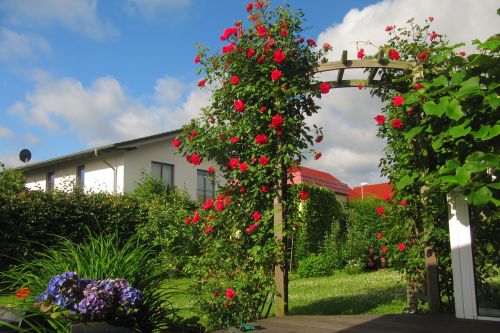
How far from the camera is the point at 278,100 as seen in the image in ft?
15.0

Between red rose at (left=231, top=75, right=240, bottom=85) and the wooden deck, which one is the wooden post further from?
red rose at (left=231, top=75, right=240, bottom=85)

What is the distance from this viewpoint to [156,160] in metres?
17.4

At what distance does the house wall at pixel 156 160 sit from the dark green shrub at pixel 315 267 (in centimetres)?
655

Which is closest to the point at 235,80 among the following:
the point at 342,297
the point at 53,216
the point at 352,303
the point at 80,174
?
the point at 352,303

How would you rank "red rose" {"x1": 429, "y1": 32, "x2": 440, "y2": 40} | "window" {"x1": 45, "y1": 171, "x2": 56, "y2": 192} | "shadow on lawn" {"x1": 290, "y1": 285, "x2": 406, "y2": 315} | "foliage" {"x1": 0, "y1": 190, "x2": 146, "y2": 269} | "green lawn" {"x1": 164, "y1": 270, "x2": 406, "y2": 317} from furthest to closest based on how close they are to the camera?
"window" {"x1": 45, "y1": 171, "x2": 56, "y2": 192} → "foliage" {"x1": 0, "y1": 190, "x2": 146, "y2": 269} → "shadow on lawn" {"x1": 290, "y1": 285, "x2": 406, "y2": 315} → "green lawn" {"x1": 164, "y1": 270, "x2": 406, "y2": 317} → "red rose" {"x1": 429, "y1": 32, "x2": 440, "y2": 40}

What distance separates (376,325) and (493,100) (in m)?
1.95

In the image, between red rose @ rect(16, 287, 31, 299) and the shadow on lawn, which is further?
the shadow on lawn

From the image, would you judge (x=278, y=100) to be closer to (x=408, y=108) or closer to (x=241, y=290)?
(x=408, y=108)

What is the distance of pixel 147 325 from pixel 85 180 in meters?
14.9

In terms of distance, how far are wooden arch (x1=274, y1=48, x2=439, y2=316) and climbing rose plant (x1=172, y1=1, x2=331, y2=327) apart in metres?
0.08

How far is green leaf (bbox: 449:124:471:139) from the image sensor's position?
3.50 m

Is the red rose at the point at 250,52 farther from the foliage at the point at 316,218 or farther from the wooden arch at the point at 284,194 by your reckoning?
the foliage at the point at 316,218

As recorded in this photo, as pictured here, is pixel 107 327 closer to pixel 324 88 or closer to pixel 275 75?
pixel 275 75

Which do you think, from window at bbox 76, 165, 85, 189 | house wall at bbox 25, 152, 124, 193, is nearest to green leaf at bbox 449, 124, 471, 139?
house wall at bbox 25, 152, 124, 193
